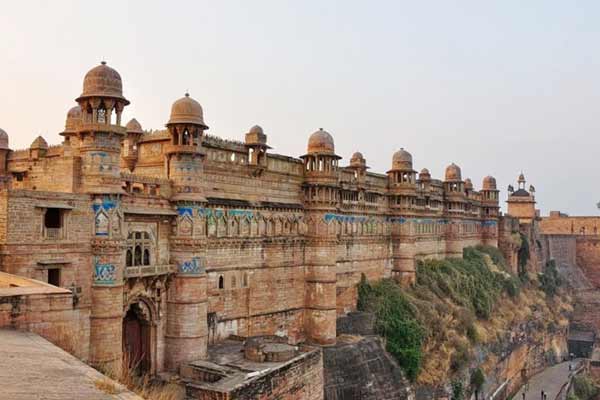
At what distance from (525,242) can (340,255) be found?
3088cm

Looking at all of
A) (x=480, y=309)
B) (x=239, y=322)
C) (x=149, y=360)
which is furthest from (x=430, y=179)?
(x=149, y=360)

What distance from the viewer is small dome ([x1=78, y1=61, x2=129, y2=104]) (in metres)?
14.4

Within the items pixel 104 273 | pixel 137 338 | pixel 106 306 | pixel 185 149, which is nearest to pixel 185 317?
pixel 137 338

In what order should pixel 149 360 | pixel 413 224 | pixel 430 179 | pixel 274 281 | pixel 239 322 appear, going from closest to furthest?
pixel 149 360 → pixel 239 322 → pixel 274 281 → pixel 413 224 → pixel 430 179

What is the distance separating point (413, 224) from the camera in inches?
1275

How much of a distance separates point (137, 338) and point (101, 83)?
7.18m

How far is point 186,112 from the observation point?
17219 millimetres

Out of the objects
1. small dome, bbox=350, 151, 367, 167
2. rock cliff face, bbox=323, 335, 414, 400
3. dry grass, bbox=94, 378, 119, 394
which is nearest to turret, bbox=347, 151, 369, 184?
small dome, bbox=350, 151, 367, 167

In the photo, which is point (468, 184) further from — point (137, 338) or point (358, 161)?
point (137, 338)

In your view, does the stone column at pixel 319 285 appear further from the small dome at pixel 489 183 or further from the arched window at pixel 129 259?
the small dome at pixel 489 183

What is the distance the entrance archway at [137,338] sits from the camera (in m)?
16.5

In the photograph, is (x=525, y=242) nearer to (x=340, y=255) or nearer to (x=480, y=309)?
(x=480, y=309)

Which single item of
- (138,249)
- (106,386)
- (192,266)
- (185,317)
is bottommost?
(185,317)

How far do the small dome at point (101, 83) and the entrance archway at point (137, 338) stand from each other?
19.0 ft
